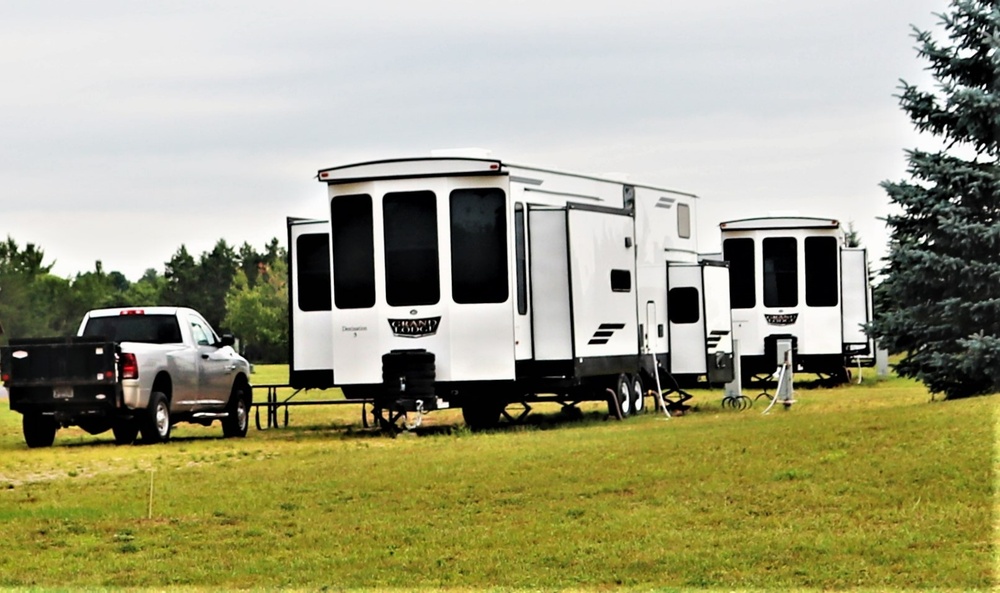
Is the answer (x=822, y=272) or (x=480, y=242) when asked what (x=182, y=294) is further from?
(x=480, y=242)

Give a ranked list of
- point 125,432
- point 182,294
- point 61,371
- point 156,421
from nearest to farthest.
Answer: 1. point 61,371
2. point 156,421
3. point 125,432
4. point 182,294

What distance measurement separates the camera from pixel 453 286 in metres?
21.7

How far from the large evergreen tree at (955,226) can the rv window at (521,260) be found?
5.02m

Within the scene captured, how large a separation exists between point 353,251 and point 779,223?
14024 mm

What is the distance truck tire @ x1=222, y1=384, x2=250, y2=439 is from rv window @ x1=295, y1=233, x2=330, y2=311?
201 cm

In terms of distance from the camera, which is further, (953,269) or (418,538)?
(953,269)

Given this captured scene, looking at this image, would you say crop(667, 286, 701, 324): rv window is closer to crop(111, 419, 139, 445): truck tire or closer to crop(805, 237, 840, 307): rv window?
crop(805, 237, 840, 307): rv window

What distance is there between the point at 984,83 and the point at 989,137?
2.68 ft

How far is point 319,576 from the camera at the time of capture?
10617 mm

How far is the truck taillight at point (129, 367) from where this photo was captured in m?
21.3

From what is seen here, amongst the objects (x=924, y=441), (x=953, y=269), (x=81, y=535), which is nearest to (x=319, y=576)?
(x=81, y=535)

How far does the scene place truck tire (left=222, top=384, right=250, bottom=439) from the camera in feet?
79.5

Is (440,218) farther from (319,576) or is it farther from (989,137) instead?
(319,576)

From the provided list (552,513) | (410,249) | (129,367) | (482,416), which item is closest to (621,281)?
(482,416)
